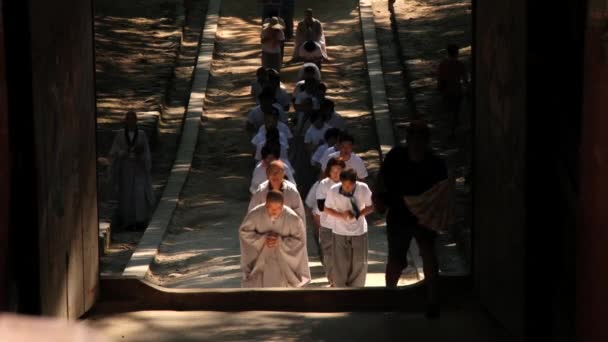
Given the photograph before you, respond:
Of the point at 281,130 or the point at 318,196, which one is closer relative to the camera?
the point at 318,196

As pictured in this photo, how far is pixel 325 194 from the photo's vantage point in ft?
39.9

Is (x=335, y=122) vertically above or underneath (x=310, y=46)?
above

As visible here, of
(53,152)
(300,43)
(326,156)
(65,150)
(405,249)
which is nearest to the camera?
(53,152)

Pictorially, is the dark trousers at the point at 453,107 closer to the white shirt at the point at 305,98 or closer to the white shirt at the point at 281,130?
the white shirt at the point at 305,98

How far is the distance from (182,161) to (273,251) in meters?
10.4

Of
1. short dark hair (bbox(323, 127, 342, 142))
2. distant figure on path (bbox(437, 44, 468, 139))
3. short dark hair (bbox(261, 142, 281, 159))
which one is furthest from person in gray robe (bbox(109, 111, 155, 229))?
distant figure on path (bbox(437, 44, 468, 139))

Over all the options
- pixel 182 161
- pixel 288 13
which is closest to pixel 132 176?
pixel 182 161

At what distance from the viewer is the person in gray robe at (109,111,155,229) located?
1664 cm

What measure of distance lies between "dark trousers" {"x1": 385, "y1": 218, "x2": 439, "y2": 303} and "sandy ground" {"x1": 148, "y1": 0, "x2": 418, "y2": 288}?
131 inches

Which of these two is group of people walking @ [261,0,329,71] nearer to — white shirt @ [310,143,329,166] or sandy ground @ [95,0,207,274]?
sandy ground @ [95,0,207,274]

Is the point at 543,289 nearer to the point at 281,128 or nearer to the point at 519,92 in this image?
the point at 519,92

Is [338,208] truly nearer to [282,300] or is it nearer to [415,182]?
[282,300]

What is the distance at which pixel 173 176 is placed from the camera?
790 inches

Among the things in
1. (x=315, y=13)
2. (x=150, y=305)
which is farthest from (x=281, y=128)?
(x=315, y=13)
